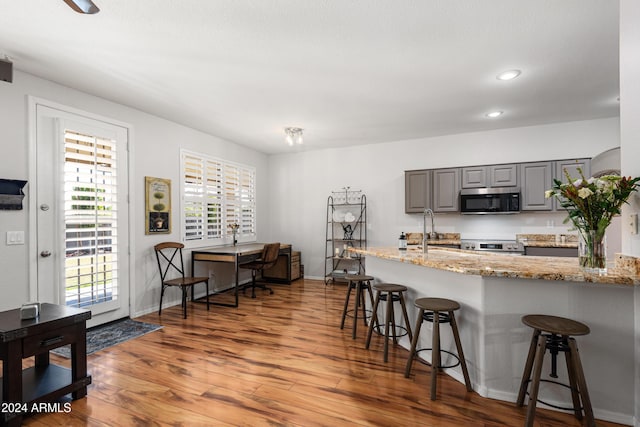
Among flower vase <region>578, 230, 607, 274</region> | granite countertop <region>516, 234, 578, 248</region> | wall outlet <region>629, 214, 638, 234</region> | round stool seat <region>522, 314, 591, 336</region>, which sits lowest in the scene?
round stool seat <region>522, 314, 591, 336</region>

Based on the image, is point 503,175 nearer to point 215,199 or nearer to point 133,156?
point 215,199

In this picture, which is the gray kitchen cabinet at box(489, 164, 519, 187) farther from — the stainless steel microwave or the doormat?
the doormat

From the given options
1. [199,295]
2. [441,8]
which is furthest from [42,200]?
[441,8]

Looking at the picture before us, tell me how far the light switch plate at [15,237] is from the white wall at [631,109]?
489 cm

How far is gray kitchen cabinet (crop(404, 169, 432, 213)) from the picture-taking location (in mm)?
5391

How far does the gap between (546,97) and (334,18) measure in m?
3.04

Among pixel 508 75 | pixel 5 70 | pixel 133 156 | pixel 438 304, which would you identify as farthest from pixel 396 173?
pixel 5 70

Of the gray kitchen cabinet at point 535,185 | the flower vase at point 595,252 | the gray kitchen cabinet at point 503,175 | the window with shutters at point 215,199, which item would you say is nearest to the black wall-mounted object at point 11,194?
the window with shutters at point 215,199

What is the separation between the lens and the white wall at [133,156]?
2916 millimetres

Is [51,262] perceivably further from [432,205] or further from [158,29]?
[432,205]

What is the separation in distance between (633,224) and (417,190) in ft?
11.6

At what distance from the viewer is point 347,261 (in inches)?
247

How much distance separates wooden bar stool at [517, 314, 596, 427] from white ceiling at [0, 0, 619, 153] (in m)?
2.11

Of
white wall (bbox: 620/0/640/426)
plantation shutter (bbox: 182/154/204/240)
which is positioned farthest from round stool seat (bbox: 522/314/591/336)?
plantation shutter (bbox: 182/154/204/240)
